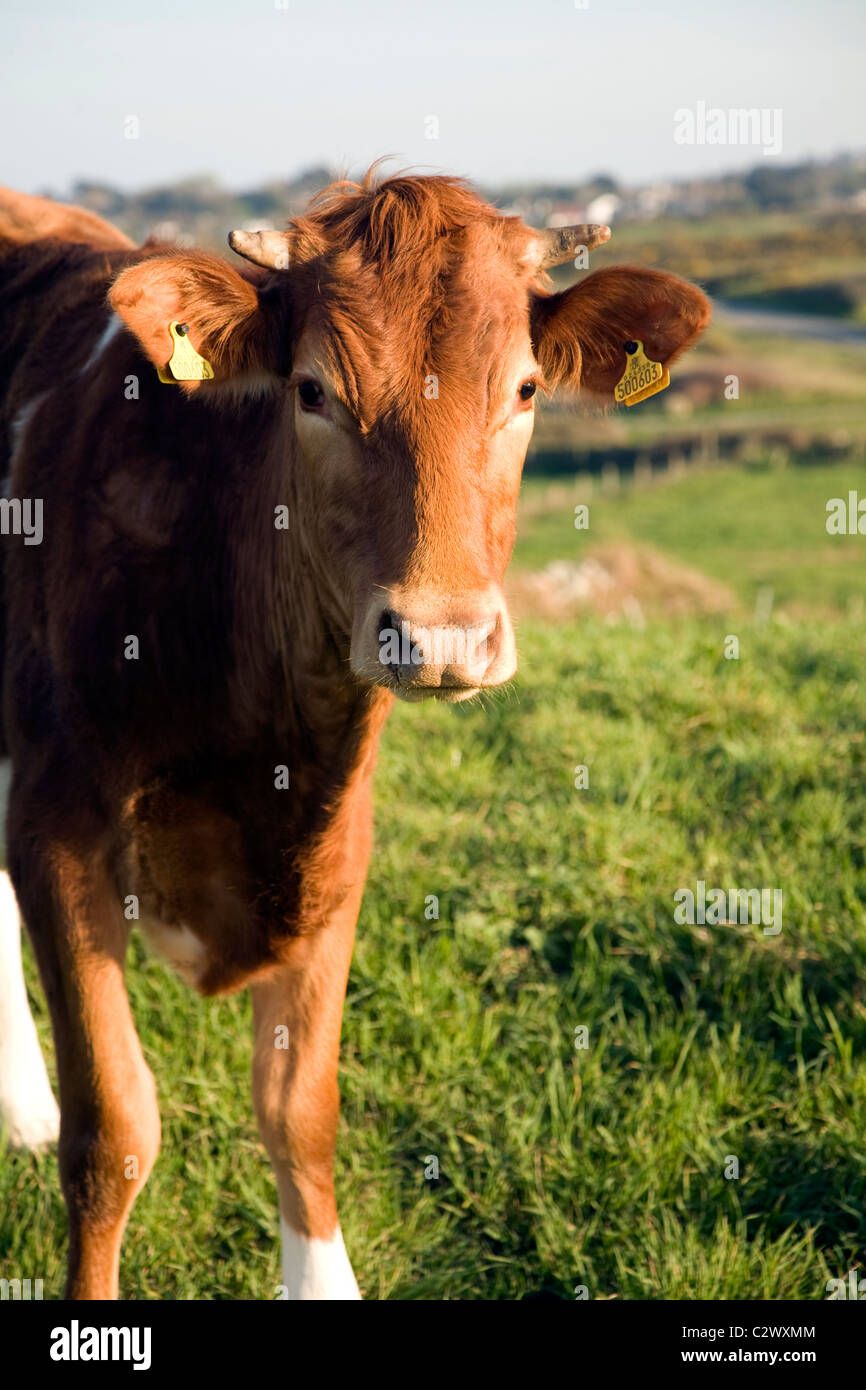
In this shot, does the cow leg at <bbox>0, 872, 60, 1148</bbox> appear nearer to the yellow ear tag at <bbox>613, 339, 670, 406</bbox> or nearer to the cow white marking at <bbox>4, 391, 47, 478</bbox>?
the cow white marking at <bbox>4, 391, 47, 478</bbox>

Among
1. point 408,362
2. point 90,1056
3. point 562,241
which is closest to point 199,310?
point 408,362

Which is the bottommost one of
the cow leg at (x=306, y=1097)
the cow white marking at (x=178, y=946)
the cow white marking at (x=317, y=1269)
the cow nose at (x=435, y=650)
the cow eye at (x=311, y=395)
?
the cow white marking at (x=317, y=1269)

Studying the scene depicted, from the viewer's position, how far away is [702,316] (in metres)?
3.13

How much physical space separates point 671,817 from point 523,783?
63 cm

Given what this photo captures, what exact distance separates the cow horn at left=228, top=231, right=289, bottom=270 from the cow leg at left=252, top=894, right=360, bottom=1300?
5.59ft

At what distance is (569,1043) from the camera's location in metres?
3.96

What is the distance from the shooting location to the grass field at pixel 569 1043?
3393 mm

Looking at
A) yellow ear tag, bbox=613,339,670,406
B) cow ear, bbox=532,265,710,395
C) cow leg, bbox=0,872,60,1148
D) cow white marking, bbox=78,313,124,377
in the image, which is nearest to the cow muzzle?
cow ear, bbox=532,265,710,395

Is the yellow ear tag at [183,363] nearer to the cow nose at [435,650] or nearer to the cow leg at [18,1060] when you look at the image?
the cow nose at [435,650]

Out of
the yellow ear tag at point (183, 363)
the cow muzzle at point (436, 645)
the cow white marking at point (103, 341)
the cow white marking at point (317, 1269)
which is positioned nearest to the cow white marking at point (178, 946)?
the cow white marking at point (317, 1269)

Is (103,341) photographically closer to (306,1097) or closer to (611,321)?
(611,321)

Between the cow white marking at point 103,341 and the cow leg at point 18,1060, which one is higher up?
the cow white marking at point 103,341

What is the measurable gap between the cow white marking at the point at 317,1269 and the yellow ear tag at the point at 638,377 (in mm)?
2384

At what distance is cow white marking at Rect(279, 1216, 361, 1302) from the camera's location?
3.25 meters
